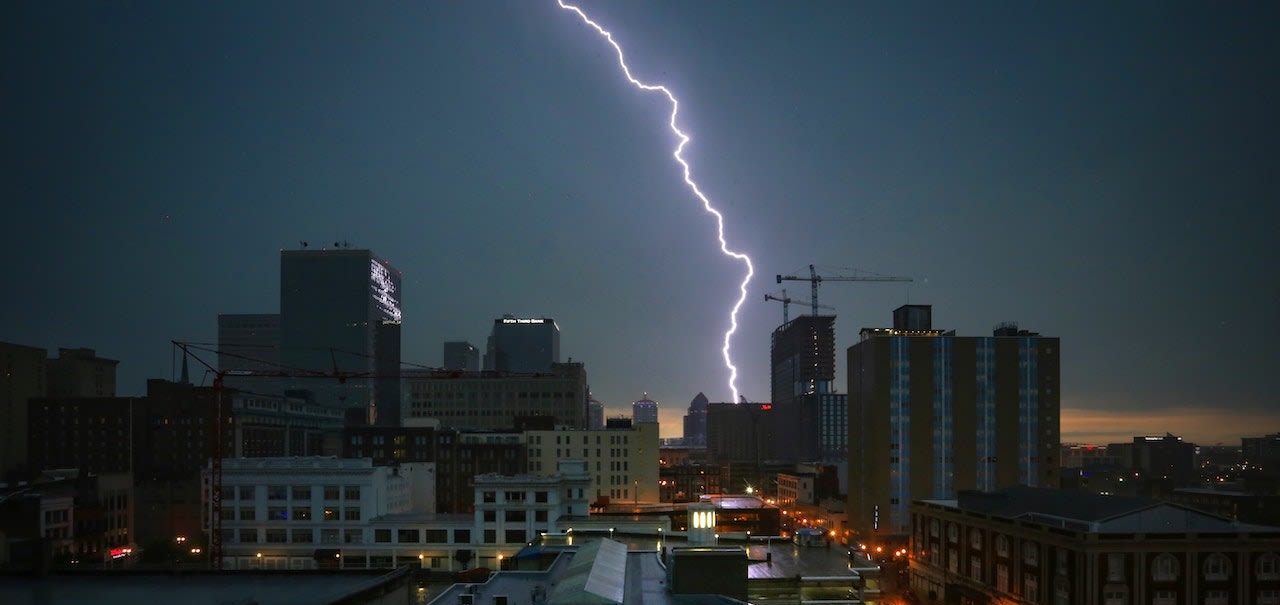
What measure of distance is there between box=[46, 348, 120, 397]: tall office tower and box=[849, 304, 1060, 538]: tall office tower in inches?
4734

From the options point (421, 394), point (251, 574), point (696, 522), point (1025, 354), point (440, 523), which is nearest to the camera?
point (251, 574)

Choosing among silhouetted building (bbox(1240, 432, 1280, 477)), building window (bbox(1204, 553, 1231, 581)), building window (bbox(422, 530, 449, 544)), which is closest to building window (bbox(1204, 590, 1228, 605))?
building window (bbox(1204, 553, 1231, 581))

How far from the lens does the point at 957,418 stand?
9069 cm

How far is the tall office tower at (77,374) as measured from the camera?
14162cm

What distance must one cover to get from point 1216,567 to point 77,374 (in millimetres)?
152872

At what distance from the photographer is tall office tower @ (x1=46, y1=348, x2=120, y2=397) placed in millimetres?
141625

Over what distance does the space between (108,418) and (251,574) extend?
314 feet

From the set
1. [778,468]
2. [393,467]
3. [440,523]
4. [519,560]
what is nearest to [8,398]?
[393,467]

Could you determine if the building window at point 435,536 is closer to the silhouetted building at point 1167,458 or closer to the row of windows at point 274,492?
the row of windows at point 274,492

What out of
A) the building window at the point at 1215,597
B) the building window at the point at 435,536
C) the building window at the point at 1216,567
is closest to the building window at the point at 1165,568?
the building window at the point at 1216,567

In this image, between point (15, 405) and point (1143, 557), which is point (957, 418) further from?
point (15, 405)

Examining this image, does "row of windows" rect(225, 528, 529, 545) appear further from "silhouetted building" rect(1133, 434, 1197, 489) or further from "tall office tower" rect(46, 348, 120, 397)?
"silhouetted building" rect(1133, 434, 1197, 489)

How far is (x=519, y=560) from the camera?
45.8m

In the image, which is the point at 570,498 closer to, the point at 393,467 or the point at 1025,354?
the point at 393,467
